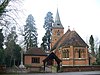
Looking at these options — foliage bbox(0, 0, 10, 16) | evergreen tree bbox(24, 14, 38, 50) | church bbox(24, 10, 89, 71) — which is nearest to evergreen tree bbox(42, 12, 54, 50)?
evergreen tree bbox(24, 14, 38, 50)

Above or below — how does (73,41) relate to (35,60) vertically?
above

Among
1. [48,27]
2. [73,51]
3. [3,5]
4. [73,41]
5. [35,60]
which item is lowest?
[35,60]

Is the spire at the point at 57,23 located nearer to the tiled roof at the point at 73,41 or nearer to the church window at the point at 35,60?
the tiled roof at the point at 73,41

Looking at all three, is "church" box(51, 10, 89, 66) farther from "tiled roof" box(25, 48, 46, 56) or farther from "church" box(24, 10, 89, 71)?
"tiled roof" box(25, 48, 46, 56)

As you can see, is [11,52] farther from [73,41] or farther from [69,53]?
[73,41]

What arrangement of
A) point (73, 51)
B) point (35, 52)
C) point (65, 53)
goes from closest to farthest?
point (73, 51) → point (65, 53) → point (35, 52)

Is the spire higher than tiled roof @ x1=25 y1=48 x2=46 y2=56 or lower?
higher

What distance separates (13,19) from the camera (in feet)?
70.8

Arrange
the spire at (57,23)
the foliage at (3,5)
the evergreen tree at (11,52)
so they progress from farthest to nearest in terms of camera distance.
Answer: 1. the spire at (57,23)
2. the evergreen tree at (11,52)
3. the foliage at (3,5)

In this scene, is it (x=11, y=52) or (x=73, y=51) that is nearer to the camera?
(x=73, y=51)

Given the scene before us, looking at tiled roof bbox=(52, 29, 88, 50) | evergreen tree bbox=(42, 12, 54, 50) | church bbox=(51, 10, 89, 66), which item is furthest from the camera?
evergreen tree bbox=(42, 12, 54, 50)

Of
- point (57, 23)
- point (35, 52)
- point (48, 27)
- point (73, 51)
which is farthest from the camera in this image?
point (48, 27)

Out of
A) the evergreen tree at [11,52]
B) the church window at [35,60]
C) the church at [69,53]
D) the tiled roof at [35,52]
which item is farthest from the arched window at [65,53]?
the evergreen tree at [11,52]

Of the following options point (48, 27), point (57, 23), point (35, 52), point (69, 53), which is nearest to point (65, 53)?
point (69, 53)
